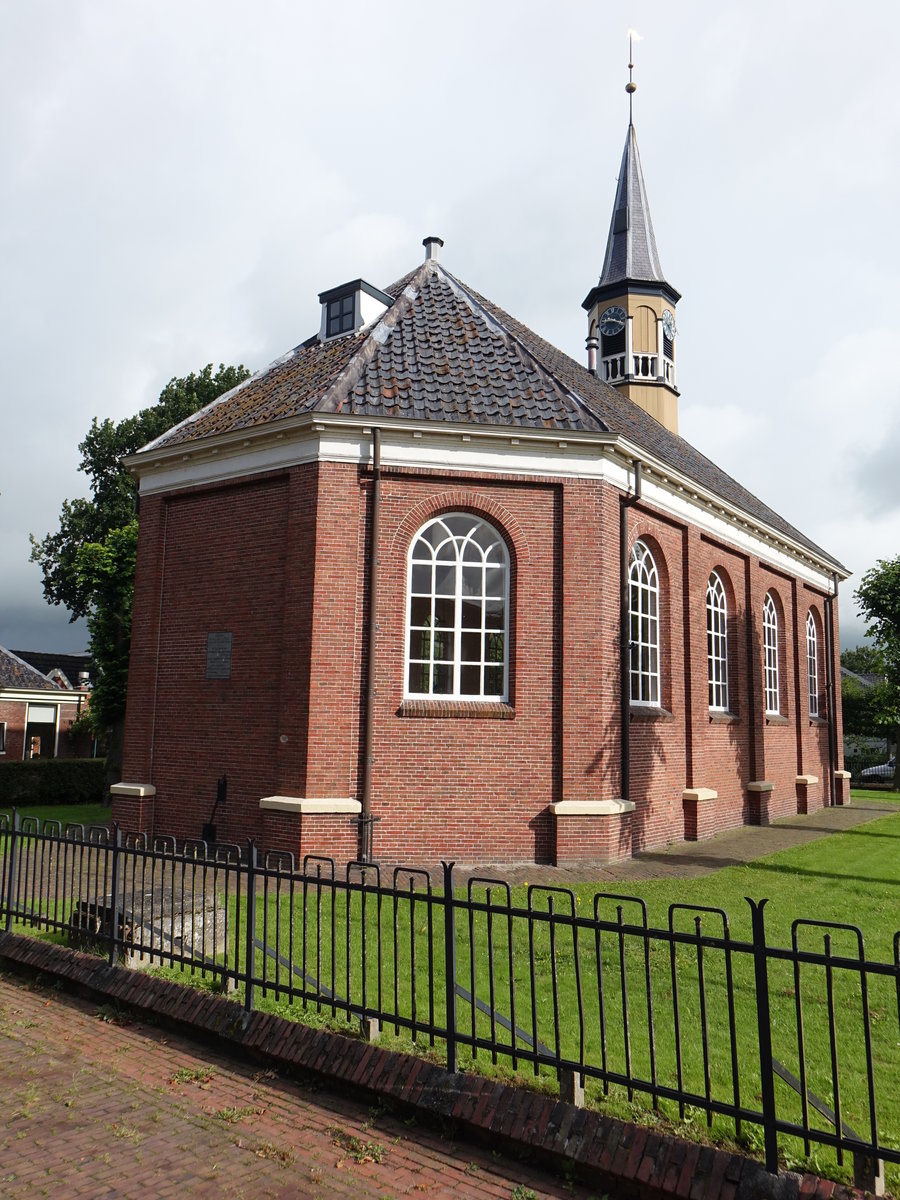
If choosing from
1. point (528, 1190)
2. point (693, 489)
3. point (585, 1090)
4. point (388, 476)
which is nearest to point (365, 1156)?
point (528, 1190)

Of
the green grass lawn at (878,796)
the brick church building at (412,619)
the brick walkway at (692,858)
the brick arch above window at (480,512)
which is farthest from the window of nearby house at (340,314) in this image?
the green grass lawn at (878,796)

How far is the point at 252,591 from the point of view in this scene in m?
13.5

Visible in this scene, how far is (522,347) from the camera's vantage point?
15.2 m

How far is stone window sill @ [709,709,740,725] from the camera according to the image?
17406 millimetres

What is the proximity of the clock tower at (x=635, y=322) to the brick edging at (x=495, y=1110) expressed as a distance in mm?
22062

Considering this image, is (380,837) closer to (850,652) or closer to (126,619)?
(126,619)

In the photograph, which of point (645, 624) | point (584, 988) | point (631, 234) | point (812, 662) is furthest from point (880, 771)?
point (584, 988)

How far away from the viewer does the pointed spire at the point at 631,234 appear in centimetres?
2638

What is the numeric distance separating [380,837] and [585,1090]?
787 centimetres

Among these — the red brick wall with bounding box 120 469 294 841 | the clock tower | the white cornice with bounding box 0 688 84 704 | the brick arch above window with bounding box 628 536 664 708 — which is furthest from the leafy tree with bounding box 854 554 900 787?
the white cornice with bounding box 0 688 84 704

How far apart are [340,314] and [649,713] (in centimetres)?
961

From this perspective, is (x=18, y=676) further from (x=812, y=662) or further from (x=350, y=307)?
(x=812, y=662)

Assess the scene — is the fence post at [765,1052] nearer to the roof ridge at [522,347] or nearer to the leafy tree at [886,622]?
the roof ridge at [522,347]

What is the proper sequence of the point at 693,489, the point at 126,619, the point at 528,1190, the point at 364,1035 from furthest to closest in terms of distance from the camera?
the point at 126,619
the point at 693,489
the point at 364,1035
the point at 528,1190
